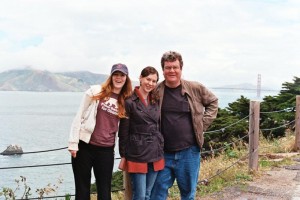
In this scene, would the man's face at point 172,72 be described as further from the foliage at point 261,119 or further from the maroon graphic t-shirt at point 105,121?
the foliage at point 261,119

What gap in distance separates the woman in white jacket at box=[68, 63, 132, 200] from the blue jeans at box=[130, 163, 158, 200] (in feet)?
0.94

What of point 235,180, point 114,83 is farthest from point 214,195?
point 114,83

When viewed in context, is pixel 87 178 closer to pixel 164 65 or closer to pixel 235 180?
pixel 164 65

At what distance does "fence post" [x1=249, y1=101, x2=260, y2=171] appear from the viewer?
259 inches

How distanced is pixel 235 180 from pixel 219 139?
6380 millimetres

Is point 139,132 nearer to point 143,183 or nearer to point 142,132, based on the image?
point 142,132

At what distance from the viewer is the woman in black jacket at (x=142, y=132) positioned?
369 cm

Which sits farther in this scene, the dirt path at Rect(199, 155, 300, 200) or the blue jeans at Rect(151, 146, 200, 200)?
the dirt path at Rect(199, 155, 300, 200)

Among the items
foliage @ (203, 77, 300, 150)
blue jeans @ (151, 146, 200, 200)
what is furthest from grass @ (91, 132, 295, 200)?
foliage @ (203, 77, 300, 150)

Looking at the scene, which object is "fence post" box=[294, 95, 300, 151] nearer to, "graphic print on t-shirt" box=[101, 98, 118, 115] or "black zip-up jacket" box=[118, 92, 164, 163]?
"black zip-up jacket" box=[118, 92, 164, 163]

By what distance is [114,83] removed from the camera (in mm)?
3723

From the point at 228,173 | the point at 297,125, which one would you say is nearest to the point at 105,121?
the point at 228,173

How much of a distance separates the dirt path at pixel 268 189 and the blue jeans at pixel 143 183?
194 cm

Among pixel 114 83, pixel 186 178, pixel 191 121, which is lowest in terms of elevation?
pixel 186 178
